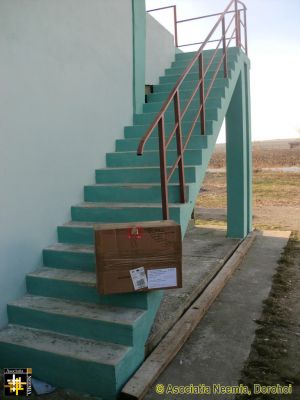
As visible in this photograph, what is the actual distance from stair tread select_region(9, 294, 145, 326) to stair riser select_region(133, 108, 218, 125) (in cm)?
293

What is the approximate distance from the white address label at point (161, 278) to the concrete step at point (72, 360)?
1.78ft

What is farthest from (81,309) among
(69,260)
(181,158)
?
(181,158)

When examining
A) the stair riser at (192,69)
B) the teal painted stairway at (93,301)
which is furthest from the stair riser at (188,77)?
the teal painted stairway at (93,301)

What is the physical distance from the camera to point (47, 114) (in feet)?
13.6

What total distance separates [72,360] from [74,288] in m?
0.74

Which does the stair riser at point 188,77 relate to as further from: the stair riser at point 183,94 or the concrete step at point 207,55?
the stair riser at point 183,94

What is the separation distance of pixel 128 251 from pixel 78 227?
51.7 inches

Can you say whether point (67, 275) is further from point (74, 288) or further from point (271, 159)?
point (271, 159)

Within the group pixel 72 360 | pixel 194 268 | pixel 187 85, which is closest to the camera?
pixel 72 360

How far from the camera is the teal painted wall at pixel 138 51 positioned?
20.0 ft

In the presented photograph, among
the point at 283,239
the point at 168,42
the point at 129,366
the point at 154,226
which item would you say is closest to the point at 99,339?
the point at 129,366

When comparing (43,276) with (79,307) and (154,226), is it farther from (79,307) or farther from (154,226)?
(154,226)

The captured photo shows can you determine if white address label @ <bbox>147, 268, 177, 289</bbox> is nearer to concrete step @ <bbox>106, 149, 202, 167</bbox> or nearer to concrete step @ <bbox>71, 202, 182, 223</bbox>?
A: concrete step @ <bbox>71, 202, 182, 223</bbox>

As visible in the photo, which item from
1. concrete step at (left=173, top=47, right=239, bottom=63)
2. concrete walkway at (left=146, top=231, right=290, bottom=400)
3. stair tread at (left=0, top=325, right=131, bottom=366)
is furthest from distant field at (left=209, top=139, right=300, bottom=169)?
stair tread at (left=0, top=325, right=131, bottom=366)
